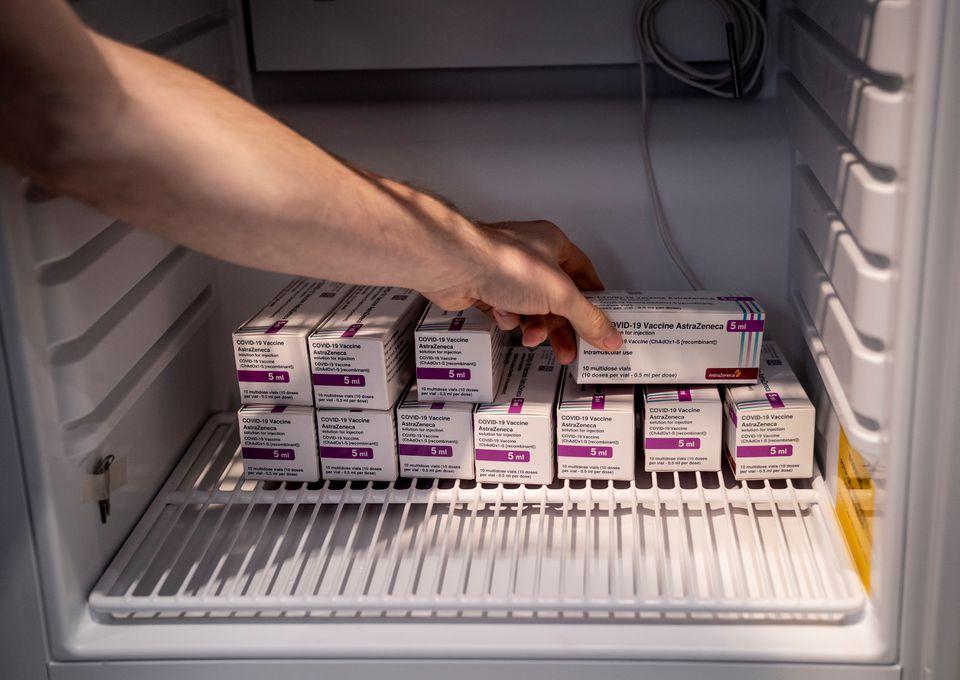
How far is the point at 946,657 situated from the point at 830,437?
12.0 inches

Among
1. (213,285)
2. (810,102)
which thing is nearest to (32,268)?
(213,285)

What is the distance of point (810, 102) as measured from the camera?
3.89 feet

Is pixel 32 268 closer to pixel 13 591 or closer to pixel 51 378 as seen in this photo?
pixel 51 378

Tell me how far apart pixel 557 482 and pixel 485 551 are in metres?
0.16

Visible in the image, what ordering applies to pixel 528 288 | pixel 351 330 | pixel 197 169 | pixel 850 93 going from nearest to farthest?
pixel 197 169 < pixel 850 93 < pixel 528 288 < pixel 351 330

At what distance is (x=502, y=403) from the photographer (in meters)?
1.20

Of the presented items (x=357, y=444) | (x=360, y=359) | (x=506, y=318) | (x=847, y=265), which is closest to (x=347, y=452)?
(x=357, y=444)

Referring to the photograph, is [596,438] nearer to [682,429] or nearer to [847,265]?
[682,429]

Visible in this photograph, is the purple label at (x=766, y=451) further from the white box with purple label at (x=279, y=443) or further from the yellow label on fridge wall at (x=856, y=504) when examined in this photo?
the white box with purple label at (x=279, y=443)

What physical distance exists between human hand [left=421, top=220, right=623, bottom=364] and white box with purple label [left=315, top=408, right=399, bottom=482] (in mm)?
178

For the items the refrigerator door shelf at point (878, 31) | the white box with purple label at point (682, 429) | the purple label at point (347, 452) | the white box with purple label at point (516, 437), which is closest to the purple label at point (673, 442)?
the white box with purple label at point (682, 429)

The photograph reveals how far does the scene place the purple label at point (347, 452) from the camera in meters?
1.21

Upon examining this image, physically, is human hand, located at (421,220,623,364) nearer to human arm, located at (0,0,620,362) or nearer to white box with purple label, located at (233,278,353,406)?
human arm, located at (0,0,620,362)

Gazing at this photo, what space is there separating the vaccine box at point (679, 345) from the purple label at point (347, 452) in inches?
10.1
